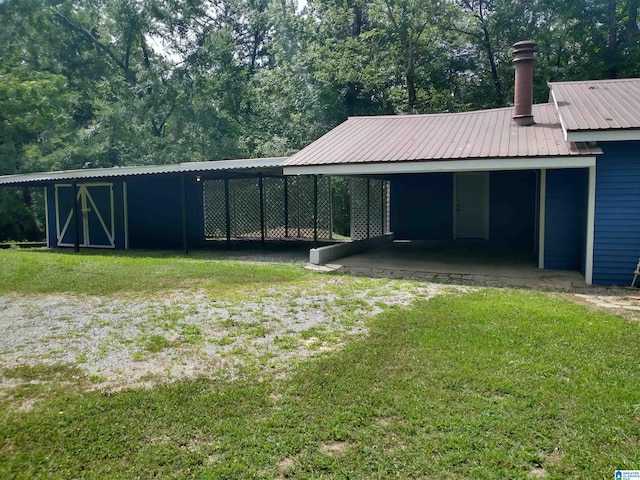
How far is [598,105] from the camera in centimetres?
752

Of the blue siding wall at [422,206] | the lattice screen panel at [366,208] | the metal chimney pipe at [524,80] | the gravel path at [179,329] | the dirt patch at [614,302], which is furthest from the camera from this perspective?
the lattice screen panel at [366,208]

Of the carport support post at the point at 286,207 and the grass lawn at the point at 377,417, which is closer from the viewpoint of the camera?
the grass lawn at the point at 377,417

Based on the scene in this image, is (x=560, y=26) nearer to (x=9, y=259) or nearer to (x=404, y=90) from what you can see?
(x=404, y=90)

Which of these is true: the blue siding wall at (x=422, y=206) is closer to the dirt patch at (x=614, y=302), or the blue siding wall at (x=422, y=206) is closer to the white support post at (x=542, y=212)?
the white support post at (x=542, y=212)

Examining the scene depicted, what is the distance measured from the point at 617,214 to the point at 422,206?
20.1ft

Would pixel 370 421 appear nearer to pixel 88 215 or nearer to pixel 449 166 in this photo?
pixel 449 166

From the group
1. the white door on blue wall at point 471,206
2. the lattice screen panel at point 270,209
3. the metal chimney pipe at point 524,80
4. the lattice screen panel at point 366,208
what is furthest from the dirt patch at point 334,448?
the lattice screen panel at point 270,209

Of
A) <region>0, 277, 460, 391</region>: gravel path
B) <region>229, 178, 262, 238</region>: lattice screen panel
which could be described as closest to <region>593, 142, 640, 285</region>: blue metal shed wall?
<region>0, 277, 460, 391</region>: gravel path

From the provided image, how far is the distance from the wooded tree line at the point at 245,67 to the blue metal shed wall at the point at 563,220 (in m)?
9.21

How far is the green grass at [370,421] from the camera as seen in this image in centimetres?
235

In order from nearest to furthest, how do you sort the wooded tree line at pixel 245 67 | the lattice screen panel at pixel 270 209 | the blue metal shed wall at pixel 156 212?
1. the blue metal shed wall at pixel 156 212
2. the lattice screen panel at pixel 270 209
3. the wooded tree line at pixel 245 67

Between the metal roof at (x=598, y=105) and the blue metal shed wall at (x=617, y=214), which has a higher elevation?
the metal roof at (x=598, y=105)

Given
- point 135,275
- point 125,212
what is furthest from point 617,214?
point 125,212

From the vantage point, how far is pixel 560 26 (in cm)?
1611
